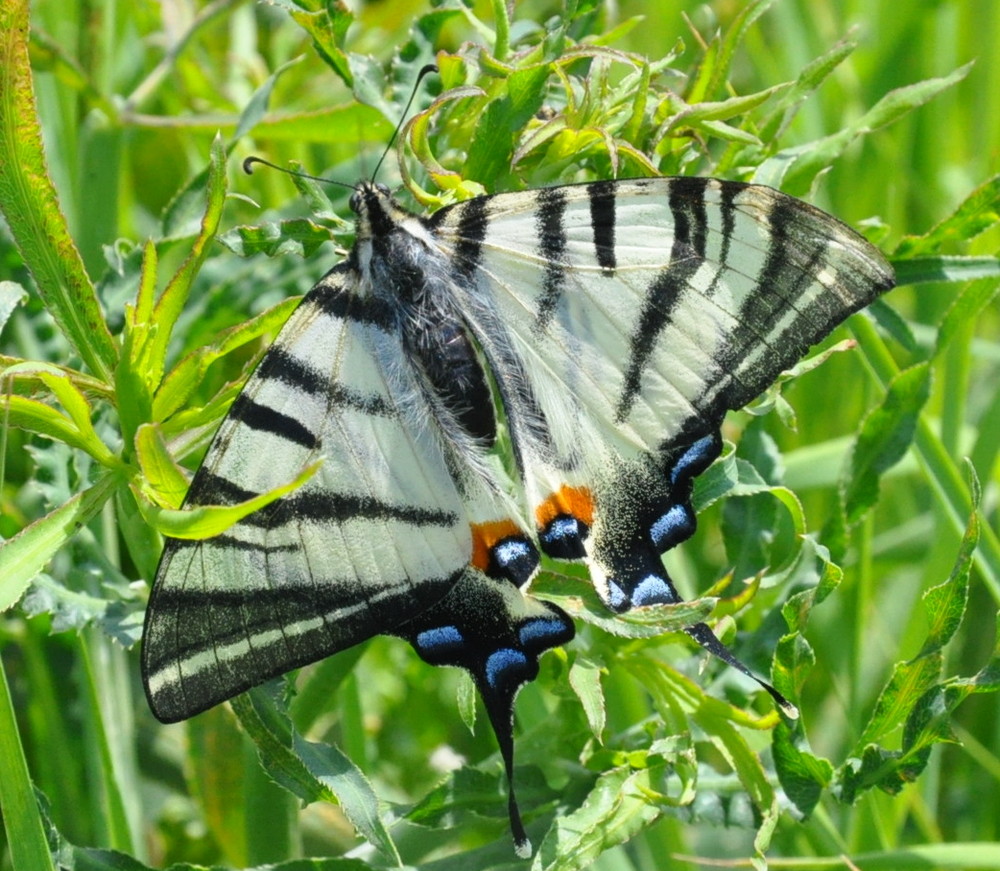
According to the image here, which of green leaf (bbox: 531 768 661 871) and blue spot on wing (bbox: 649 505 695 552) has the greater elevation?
blue spot on wing (bbox: 649 505 695 552)

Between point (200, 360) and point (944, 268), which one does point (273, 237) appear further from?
point (944, 268)

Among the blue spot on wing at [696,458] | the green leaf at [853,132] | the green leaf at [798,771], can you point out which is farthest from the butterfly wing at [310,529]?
the green leaf at [853,132]

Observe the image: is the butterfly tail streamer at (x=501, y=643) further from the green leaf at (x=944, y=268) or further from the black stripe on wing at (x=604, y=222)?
the green leaf at (x=944, y=268)

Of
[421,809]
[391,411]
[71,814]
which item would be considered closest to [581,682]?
[421,809]

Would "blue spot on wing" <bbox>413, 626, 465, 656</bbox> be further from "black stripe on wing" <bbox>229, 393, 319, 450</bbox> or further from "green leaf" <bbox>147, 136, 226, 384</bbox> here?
"green leaf" <bbox>147, 136, 226, 384</bbox>

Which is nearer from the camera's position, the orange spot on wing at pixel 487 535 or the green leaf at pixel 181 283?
the green leaf at pixel 181 283

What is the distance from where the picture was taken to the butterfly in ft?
4.02

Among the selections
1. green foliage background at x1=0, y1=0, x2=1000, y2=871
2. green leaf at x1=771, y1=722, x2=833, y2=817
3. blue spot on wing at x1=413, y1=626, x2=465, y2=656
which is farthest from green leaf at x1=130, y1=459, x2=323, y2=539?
green leaf at x1=771, y1=722, x2=833, y2=817

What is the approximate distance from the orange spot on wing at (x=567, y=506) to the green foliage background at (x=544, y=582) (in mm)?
129

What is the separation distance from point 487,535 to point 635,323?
0.99 ft

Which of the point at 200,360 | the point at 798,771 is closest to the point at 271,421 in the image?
the point at 200,360

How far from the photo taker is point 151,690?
119cm

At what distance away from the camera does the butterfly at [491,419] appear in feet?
4.02

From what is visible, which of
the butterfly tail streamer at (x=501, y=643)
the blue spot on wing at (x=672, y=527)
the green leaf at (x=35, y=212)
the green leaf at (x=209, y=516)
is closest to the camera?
the green leaf at (x=209, y=516)
